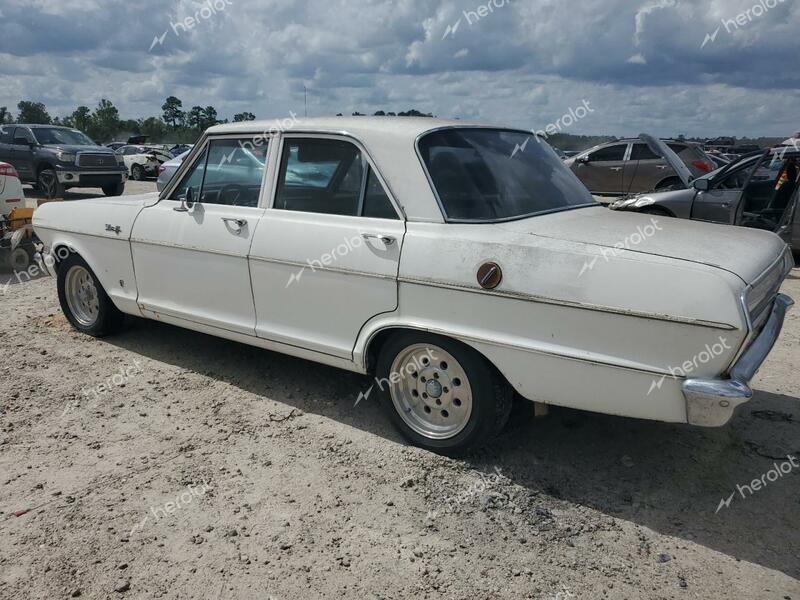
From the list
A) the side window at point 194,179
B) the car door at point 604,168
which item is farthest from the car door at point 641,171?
the side window at point 194,179

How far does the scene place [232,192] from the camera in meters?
4.23

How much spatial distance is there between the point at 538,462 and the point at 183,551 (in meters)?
1.83

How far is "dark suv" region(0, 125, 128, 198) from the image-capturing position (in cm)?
1512

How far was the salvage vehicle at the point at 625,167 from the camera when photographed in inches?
558

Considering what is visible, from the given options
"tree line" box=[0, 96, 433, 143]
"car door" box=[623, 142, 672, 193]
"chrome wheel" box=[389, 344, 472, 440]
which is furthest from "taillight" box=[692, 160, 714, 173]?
"tree line" box=[0, 96, 433, 143]

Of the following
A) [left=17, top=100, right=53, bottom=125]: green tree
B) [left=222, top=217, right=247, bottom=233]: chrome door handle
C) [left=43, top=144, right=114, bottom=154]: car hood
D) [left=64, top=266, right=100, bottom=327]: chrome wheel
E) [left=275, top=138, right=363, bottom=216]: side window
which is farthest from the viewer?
[left=17, top=100, right=53, bottom=125]: green tree

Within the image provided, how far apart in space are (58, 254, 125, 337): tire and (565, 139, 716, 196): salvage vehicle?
38.7 ft

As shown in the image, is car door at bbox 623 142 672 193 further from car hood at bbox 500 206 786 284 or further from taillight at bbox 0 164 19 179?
taillight at bbox 0 164 19 179

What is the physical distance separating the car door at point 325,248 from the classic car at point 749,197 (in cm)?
503

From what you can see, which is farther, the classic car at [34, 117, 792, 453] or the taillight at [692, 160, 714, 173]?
the taillight at [692, 160, 714, 173]

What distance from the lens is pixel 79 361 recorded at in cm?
491

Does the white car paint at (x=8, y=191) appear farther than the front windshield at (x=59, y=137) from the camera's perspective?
No

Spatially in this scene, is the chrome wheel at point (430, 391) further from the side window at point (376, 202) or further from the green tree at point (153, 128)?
the green tree at point (153, 128)

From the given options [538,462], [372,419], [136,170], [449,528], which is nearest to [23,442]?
[372,419]
